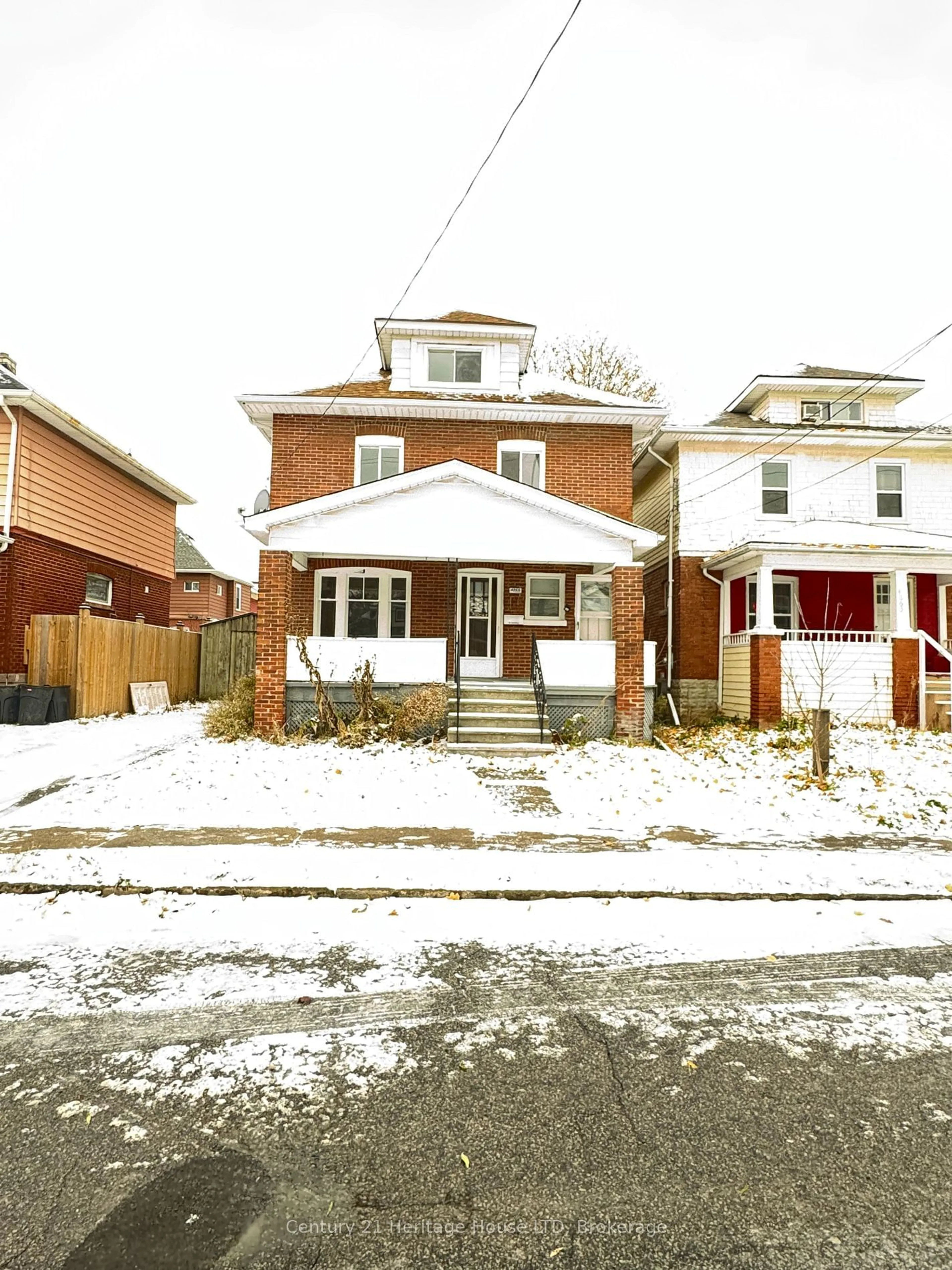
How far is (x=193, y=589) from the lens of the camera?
39.8 meters

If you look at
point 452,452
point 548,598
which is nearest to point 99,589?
point 452,452

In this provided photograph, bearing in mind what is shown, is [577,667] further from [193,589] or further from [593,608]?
[193,589]

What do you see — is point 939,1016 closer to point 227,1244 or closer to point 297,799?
point 227,1244

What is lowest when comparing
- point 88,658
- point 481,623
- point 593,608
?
point 88,658

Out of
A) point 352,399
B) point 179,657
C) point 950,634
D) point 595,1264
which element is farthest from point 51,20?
point 950,634

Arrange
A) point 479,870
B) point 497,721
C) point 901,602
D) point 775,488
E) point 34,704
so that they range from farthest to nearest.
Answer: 1. point 775,488
2. point 901,602
3. point 34,704
4. point 497,721
5. point 479,870

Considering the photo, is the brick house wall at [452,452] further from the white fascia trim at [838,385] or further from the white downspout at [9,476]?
the white downspout at [9,476]

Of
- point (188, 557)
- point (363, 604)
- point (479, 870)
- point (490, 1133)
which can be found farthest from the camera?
point (188, 557)

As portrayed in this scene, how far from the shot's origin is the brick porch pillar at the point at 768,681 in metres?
14.9

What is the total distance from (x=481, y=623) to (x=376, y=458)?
4.32 m

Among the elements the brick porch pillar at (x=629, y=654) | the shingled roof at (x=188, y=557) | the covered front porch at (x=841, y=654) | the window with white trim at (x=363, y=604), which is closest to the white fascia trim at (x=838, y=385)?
the covered front porch at (x=841, y=654)

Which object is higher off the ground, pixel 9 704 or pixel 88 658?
pixel 88 658

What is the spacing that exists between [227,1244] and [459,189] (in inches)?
380

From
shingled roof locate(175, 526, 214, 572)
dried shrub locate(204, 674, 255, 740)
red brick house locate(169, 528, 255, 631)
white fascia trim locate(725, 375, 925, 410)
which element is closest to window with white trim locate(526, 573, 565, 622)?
dried shrub locate(204, 674, 255, 740)
